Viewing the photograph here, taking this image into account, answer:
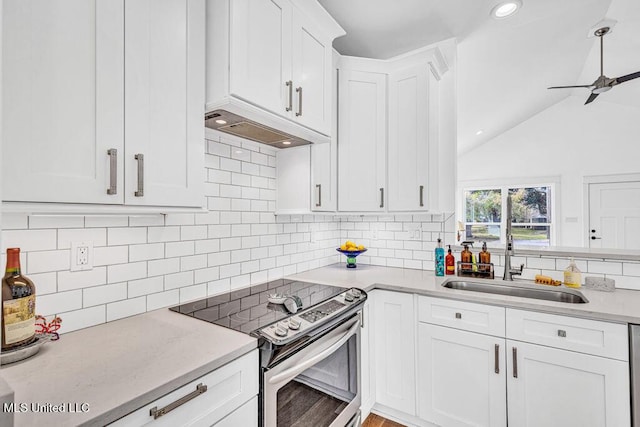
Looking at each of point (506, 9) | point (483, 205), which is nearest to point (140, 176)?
point (506, 9)

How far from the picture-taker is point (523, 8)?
2051 mm

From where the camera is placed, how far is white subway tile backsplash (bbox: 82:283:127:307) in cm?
123

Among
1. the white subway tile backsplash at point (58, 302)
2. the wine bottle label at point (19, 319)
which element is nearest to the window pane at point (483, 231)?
the white subway tile backsplash at point (58, 302)

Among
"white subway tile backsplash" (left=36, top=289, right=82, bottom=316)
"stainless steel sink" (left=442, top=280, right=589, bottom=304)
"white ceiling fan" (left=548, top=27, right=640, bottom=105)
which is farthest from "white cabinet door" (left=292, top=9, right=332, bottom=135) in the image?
"white ceiling fan" (left=548, top=27, right=640, bottom=105)

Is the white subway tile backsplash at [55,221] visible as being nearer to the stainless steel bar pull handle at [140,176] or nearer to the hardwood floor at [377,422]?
the stainless steel bar pull handle at [140,176]

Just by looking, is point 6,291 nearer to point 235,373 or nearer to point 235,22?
point 235,373

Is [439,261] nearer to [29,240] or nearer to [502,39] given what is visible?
[502,39]

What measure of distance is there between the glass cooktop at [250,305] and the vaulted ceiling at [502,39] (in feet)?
5.74

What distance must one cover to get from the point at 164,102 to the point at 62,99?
1.06 feet

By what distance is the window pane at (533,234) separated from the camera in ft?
19.3

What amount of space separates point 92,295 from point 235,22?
1275 mm

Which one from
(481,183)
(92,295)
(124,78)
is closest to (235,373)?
(92,295)

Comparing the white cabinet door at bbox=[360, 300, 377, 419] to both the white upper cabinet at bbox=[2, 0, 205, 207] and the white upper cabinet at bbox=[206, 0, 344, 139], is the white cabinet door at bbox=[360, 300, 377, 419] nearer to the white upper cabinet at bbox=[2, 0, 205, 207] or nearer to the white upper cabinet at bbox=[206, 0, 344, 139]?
the white upper cabinet at bbox=[206, 0, 344, 139]

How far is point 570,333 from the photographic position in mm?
1504
